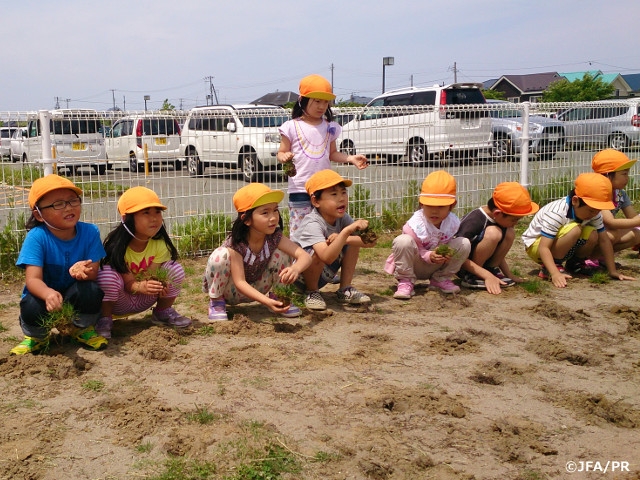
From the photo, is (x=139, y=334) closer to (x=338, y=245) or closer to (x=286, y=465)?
(x=338, y=245)

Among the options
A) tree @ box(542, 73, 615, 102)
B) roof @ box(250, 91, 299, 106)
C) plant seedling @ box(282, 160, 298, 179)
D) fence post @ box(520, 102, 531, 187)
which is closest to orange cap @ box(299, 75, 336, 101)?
plant seedling @ box(282, 160, 298, 179)

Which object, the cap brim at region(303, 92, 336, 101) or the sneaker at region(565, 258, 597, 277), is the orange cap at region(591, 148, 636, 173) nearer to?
the sneaker at region(565, 258, 597, 277)

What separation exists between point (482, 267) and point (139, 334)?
3.14 m

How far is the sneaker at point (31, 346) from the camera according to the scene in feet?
13.5

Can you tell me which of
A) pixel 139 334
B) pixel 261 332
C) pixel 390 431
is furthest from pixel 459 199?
pixel 390 431

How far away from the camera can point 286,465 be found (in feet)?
9.10

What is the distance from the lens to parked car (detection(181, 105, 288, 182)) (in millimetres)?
6984

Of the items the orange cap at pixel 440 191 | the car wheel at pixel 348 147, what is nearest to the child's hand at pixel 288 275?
the orange cap at pixel 440 191

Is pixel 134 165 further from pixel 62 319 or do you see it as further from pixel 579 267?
pixel 579 267

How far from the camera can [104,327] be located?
4473mm

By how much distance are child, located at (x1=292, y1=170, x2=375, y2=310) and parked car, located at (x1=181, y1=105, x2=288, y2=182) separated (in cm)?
188

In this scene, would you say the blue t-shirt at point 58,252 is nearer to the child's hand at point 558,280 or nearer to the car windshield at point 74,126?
the car windshield at point 74,126

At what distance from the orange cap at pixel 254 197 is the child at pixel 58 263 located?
1.04m

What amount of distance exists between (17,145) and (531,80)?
237ft
